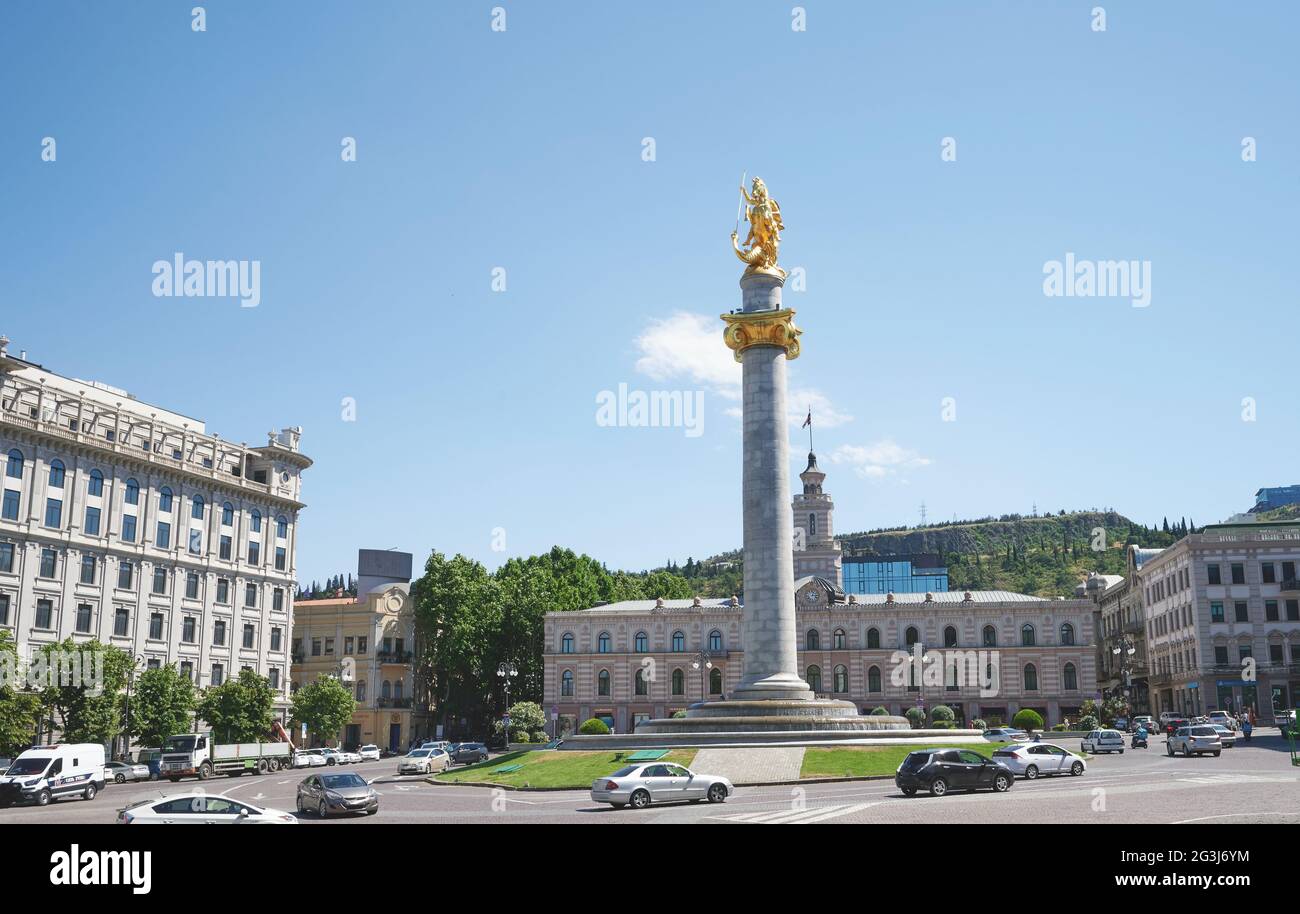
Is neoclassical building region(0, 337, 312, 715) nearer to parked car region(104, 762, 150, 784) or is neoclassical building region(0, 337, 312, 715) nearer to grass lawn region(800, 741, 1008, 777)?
parked car region(104, 762, 150, 784)

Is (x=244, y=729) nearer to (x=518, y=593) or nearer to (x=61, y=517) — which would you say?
(x=61, y=517)

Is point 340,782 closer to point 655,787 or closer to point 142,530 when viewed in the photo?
point 655,787

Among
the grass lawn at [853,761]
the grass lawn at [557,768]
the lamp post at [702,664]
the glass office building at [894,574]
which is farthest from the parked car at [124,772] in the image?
the glass office building at [894,574]

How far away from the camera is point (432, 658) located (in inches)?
4013

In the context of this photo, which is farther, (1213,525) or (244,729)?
(1213,525)

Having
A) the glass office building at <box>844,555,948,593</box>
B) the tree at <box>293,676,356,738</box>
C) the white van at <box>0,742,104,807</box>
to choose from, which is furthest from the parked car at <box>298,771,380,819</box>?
the glass office building at <box>844,555,948,593</box>

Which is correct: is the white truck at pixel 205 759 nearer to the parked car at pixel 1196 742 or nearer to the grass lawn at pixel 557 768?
the grass lawn at pixel 557 768

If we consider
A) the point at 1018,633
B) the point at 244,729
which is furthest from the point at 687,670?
the point at 244,729

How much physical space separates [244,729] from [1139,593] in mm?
83984

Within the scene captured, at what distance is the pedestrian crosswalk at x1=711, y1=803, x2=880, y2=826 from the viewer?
2502 centimetres

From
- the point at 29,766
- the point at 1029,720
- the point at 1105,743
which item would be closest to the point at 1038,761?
the point at 1105,743

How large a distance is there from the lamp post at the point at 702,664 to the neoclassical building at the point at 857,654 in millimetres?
156

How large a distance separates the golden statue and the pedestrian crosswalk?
2827 centimetres

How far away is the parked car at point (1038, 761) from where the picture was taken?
39.3 metres
